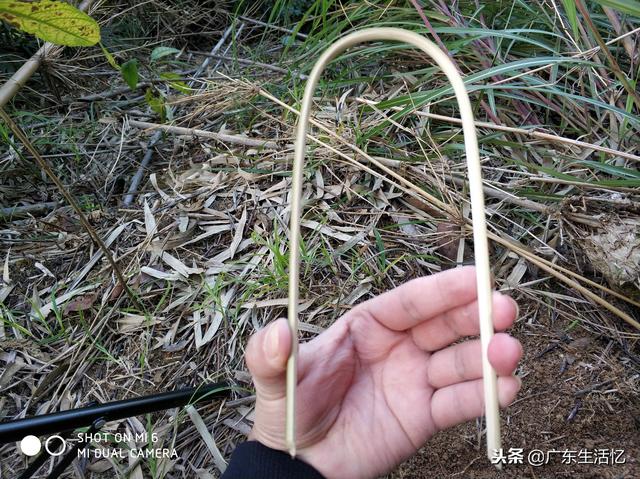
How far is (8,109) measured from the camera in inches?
59.1

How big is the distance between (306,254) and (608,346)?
60 cm

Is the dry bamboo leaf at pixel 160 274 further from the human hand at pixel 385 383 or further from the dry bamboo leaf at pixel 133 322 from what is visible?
the human hand at pixel 385 383

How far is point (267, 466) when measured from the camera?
765 millimetres

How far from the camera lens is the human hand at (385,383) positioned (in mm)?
782

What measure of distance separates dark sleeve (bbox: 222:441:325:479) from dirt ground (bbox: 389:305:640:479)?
0.75 ft

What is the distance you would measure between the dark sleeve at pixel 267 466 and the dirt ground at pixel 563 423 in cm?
23

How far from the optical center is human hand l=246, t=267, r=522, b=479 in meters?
0.78

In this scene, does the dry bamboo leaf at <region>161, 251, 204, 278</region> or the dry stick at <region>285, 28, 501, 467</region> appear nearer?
the dry stick at <region>285, 28, 501, 467</region>

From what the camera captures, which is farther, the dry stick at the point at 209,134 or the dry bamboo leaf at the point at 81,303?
the dry stick at the point at 209,134

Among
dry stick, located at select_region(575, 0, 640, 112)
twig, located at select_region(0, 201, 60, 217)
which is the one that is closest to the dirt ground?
dry stick, located at select_region(575, 0, 640, 112)

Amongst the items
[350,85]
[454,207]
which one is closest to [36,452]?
[454,207]

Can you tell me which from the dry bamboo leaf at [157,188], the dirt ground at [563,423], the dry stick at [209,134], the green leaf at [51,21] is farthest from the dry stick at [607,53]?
the dry bamboo leaf at [157,188]

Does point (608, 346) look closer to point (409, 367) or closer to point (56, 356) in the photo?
point (409, 367)

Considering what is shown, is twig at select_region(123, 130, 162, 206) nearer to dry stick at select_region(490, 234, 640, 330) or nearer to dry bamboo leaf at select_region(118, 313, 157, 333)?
dry bamboo leaf at select_region(118, 313, 157, 333)
